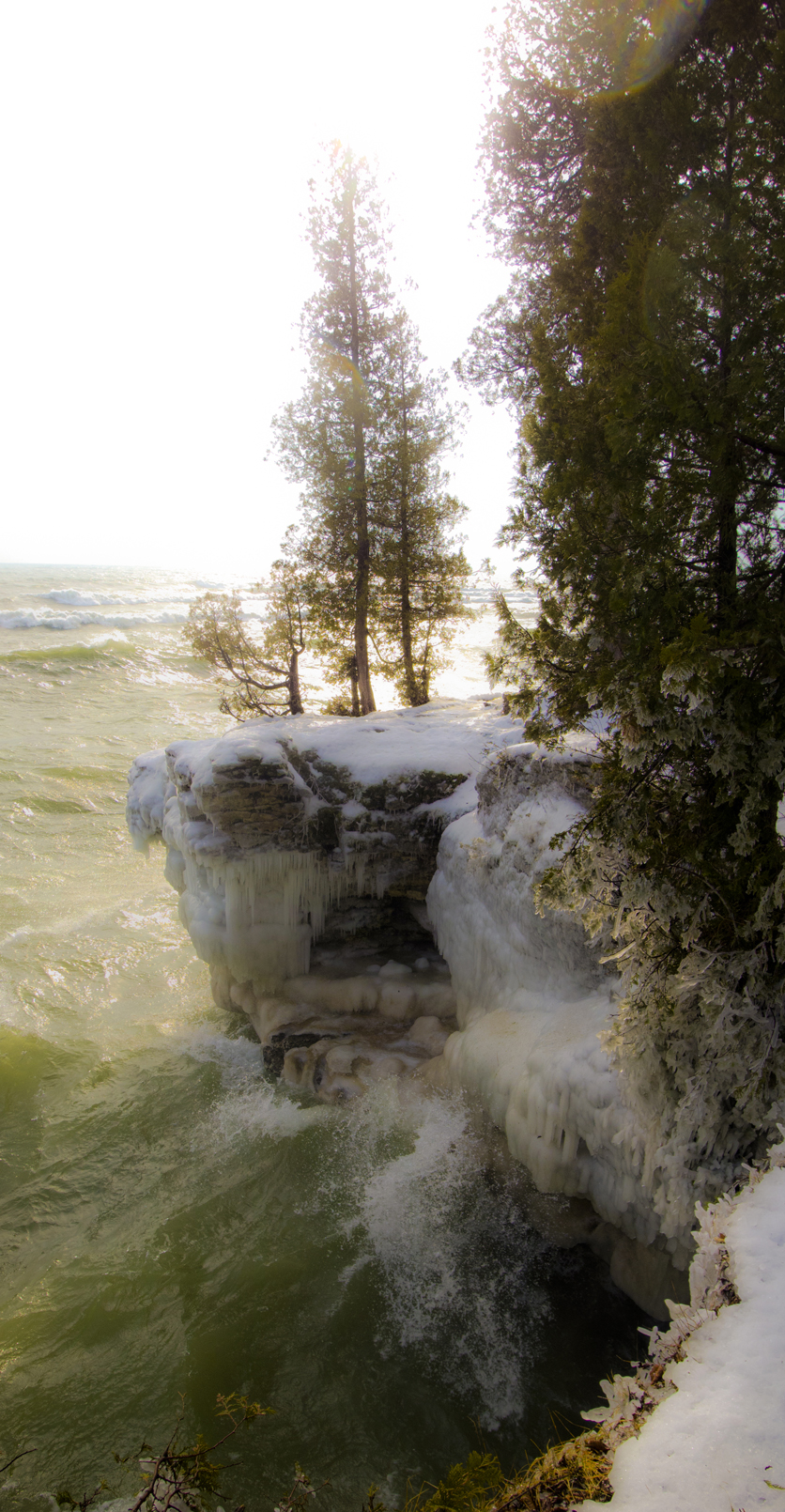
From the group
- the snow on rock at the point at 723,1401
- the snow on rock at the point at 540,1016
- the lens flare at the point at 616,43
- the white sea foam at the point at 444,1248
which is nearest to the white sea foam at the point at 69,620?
the snow on rock at the point at 540,1016

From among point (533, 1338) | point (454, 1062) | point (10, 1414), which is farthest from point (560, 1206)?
point (10, 1414)

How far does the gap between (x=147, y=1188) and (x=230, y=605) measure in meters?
11.1

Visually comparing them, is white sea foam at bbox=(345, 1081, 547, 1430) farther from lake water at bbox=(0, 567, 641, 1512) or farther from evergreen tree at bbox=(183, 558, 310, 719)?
evergreen tree at bbox=(183, 558, 310, 719)

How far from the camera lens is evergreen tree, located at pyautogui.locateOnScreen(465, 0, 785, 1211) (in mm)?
4098

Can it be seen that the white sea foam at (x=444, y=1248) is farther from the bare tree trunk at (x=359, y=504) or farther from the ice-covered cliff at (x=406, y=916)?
the bare tree trunk at (x=359, y=504)

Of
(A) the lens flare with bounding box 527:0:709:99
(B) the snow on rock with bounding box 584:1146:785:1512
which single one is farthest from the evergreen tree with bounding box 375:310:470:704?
(B) the snow on rock with bounding box 584:1146:785:1512

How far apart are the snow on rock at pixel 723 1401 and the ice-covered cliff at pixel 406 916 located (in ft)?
8.34

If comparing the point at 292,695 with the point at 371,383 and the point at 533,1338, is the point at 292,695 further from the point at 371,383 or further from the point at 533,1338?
the point at 533,1338

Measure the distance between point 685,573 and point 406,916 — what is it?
774 cm

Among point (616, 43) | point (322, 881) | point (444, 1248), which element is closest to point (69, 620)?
point (322, 881)

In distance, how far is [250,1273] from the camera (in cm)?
681

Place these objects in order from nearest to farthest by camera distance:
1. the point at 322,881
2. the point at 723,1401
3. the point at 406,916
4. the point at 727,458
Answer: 1. the point at 723,1401
2. the point at 727,458
3. the point at 322,881
4. the point at 406,916

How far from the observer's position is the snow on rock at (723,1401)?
8.29ft

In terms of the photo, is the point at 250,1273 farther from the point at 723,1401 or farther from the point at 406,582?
the point at 406,582
